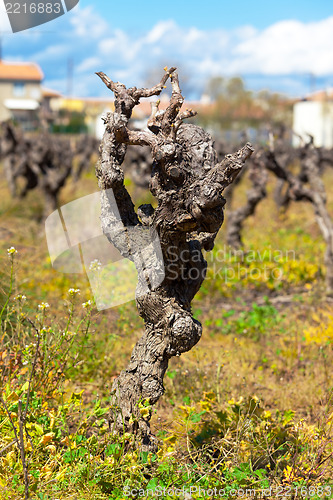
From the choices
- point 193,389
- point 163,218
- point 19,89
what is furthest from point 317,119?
point 163,218

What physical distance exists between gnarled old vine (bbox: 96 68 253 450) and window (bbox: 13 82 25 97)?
59.6 metres

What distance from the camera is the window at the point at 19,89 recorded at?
188 feet

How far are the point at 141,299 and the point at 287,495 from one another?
56.3 inches

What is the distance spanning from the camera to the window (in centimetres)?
5744

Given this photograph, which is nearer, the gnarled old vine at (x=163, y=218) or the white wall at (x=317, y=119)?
the gnarled old vine at (x=163, y=218)

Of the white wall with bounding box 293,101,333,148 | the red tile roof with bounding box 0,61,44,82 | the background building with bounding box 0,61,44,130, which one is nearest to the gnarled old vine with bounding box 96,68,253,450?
the white wall with bounding box 293,101,333,148

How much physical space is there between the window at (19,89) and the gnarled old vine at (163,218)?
196ft

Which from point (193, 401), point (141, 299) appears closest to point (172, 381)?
point (193, 401)

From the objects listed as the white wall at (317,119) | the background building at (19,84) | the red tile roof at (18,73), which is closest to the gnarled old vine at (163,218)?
the white wall at (317,119)

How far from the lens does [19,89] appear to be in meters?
57.9

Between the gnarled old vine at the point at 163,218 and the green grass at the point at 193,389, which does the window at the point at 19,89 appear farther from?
the gnarled old vine at the point at 163,218

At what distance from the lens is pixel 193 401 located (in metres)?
3.71

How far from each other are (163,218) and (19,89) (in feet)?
201

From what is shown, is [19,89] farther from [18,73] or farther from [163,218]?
[163,218]
